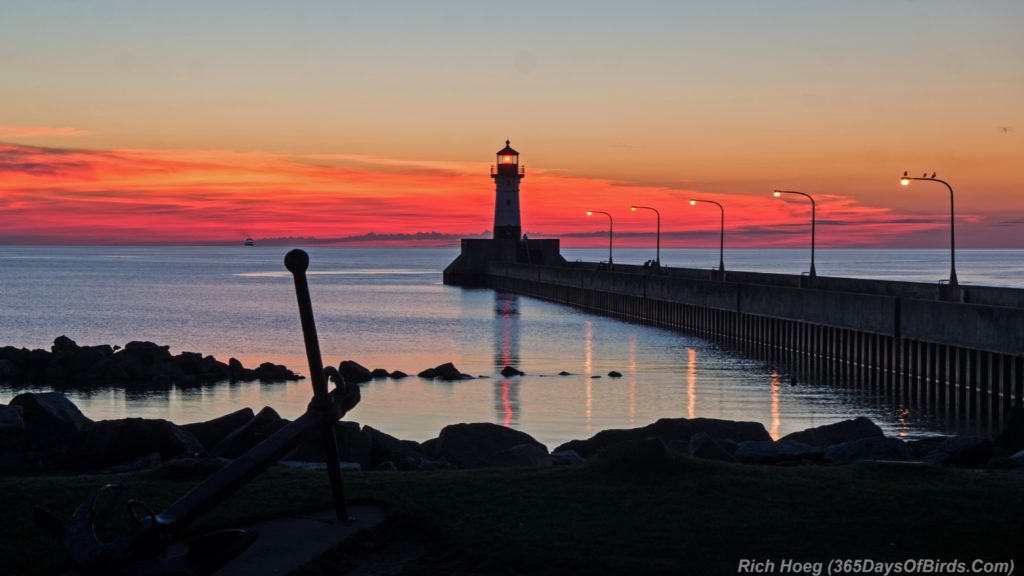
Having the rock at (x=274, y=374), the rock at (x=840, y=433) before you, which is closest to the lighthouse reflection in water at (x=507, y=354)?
the rock at (x=274, y=374)

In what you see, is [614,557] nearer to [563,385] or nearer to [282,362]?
[563,385]

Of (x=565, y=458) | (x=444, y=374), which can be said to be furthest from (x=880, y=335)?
(x=565, y=458)

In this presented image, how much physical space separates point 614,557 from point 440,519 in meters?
1.93

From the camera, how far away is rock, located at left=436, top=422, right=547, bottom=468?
17261 millimetres

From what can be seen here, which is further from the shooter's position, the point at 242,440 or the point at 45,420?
the point at 45,420

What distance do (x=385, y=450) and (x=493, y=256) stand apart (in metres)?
101

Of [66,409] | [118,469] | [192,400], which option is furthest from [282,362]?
[118,469]

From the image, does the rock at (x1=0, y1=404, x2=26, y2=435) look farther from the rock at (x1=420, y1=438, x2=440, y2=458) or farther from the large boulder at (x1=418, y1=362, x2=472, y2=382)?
the large boulder at (x1=418, y1=362, x2=472, y2=382)

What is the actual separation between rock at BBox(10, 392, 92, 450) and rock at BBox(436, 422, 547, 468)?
5.82m

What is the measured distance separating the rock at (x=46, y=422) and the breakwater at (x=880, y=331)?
20658 mm

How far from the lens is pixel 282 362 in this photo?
47.3 meters

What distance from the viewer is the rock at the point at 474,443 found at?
56.6 ft

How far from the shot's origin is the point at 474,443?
17.6 metres

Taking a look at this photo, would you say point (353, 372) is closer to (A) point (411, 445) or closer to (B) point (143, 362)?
(B) point (143, 362)
